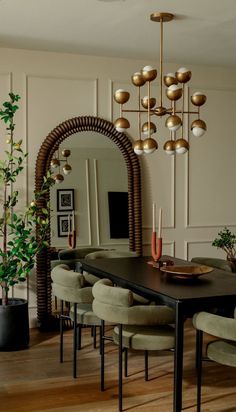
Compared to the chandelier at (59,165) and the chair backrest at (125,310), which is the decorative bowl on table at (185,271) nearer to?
the chair backrest at (125,310)

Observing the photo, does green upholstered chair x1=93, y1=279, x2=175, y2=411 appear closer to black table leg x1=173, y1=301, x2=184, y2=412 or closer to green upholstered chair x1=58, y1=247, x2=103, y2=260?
black table leg x1=173, y1=301, x2=184, y2=412

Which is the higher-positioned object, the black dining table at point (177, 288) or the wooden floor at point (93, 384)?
the black dining table at point (177, 288)

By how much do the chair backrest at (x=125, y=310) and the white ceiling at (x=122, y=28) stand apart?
77.6 inches

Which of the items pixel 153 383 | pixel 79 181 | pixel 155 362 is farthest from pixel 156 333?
pixel 79 181

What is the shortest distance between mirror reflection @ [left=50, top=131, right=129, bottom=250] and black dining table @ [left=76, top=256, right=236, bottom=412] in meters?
1.03

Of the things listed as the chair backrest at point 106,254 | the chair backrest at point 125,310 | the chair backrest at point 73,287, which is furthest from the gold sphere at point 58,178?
the chair backrest at point 125,310

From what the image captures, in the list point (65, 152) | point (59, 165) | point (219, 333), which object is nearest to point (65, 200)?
point (59, 165)

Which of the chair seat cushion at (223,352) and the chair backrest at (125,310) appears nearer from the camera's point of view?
the chair seat cushion at (223,352)

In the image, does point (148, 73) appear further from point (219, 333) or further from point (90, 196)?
point (90, 196)

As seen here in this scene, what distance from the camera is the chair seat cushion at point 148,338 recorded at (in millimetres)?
3549

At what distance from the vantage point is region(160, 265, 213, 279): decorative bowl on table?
385 cm

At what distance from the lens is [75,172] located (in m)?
5.65

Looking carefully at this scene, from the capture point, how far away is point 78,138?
568cm

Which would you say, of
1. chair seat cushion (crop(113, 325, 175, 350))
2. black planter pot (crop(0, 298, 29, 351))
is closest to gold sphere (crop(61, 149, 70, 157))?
black planter pot (crop(0, 298, 29, 351))
